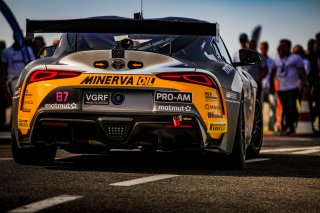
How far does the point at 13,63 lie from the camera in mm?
18484

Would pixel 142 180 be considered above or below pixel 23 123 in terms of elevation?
below

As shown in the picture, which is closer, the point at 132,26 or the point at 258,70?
the point at 132,26

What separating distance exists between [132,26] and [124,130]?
1.10 metres

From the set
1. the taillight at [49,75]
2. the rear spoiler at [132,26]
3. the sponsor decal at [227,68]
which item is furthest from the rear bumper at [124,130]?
the rear spoiler at [132,26]

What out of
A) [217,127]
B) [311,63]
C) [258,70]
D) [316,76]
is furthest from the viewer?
[311,63]

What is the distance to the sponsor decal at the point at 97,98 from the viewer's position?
8609mm

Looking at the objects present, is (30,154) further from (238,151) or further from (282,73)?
(282,73)

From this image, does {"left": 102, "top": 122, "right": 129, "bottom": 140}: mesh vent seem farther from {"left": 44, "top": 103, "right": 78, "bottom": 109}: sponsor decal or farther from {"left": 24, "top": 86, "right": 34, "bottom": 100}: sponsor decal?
{"left": 24, "top": 86, "right": 34, "bottom": 100}: sponsor decal

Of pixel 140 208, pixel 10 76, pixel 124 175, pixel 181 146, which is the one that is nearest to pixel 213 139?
pixel 181 146

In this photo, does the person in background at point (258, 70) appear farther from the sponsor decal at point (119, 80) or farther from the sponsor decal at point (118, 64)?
the sponsor decal at point (119, 80)

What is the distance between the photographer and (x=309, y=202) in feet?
22.6

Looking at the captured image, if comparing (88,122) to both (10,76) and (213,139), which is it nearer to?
(213,139)

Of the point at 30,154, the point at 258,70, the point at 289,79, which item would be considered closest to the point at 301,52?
the point at 258,70

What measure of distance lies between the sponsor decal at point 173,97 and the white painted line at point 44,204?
208cm
